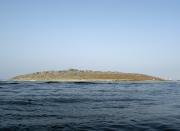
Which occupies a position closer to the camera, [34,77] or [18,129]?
[18,129]

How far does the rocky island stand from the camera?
356 feet

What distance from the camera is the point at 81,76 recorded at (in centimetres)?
Result: 11144

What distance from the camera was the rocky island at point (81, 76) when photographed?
356 ft

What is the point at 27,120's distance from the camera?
46.6ft

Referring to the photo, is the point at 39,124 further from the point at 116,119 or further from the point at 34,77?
the point at 34,77

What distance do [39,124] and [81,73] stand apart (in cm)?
10330

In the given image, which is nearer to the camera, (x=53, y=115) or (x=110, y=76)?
(x=53, y=115)

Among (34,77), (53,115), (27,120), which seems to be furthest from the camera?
(34,77)

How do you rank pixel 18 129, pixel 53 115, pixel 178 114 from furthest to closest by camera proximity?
pixel 178 114 < pixel 53 115 < pixel 18 129

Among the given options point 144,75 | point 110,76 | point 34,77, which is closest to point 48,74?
point 34,77

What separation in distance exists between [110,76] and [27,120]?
98071 millimetres

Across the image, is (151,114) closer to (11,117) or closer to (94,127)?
(94,127)

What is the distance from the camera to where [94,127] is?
505 inches

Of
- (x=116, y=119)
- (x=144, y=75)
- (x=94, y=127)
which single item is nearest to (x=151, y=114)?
(x=116, y=119)
